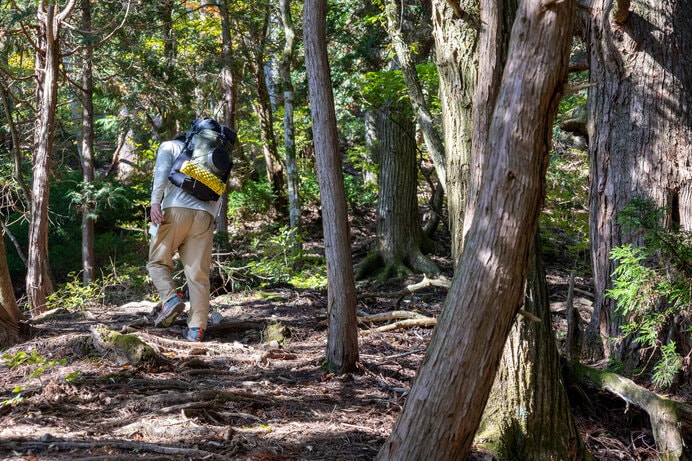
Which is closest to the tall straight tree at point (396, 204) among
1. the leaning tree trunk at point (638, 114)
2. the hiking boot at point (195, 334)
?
the hiking boot at point (195, 334)

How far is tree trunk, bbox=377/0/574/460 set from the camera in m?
3.27

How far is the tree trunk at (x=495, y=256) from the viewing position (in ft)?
10.7

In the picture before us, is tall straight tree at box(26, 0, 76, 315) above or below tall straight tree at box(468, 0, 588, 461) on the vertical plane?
above

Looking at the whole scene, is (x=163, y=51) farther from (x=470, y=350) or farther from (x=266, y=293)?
(x=470, y=350)

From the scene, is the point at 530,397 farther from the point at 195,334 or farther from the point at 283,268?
the point at 283,268

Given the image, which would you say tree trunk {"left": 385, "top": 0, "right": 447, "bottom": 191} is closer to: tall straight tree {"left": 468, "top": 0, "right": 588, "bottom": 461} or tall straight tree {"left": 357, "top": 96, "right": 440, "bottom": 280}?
tall straight tree {"left": 468, "top": 0, "right": 588, "bottom": 461}

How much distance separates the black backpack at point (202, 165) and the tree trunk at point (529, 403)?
3659 millimetres

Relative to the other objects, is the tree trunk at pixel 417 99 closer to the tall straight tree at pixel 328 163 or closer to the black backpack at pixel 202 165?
the tall straight tree at pixel 328 163

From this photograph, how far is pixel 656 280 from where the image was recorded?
4777 mm

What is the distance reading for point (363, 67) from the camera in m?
15.4

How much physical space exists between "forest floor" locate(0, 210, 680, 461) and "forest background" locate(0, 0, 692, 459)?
29cm

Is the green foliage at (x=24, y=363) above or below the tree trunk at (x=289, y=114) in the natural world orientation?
below

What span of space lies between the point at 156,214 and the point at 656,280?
15.7 feet

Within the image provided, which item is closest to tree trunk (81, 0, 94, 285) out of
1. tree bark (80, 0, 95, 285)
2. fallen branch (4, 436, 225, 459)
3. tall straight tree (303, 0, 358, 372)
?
tree bark (80, 0, 95, 285)
